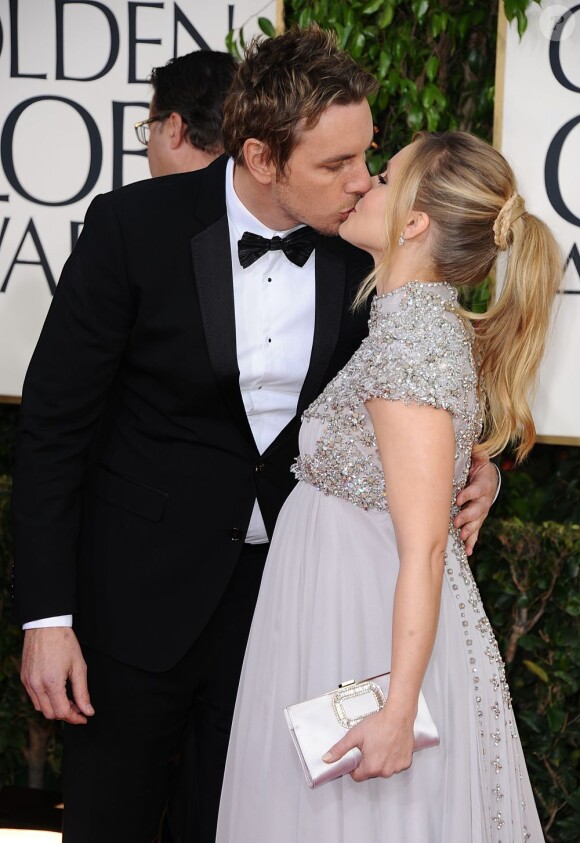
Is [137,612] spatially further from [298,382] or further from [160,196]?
[160,196]

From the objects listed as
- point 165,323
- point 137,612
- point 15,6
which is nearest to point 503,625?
point 137,612

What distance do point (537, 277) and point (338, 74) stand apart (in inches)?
23.7

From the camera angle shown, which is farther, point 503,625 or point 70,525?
point 503,625

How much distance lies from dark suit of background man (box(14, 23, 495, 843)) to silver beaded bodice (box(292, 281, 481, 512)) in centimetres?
26

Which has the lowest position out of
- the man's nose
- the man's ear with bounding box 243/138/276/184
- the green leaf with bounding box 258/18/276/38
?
the man's nose

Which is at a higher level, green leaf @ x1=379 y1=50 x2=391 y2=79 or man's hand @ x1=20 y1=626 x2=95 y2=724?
green leaf @ x1=379 y1=50 x2=391 y2=79

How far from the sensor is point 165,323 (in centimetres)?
187

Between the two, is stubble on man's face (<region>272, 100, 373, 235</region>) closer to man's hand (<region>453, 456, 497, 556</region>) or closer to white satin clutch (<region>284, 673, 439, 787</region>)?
man's hand (<region>453, 456, 497, 556</region>)

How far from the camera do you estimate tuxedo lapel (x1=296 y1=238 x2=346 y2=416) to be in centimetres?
195

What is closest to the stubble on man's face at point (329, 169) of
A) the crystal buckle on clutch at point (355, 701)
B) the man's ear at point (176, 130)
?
the man's ear at point (176, 130)

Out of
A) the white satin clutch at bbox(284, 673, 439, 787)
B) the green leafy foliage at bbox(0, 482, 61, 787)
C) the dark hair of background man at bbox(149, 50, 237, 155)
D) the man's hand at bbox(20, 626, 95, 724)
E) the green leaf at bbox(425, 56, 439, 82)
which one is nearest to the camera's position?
the white satin clutch at bbox(284, 673, 439, 787)

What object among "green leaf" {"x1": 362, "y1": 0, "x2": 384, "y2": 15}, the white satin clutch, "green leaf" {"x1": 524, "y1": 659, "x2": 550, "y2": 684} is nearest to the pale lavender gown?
the white satin clutch

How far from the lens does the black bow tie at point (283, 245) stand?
76.5 inches

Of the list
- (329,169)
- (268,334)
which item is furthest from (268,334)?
(329,169)
